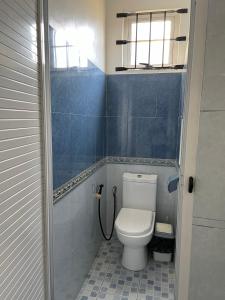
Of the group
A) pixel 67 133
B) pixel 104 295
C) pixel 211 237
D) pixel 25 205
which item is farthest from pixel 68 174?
pixel 104 295

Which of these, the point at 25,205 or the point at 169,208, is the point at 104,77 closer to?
the point at 169,208

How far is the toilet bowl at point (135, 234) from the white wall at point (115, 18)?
1.53 m

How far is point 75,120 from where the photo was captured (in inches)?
62.3

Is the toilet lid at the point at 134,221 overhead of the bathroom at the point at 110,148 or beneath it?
beneath

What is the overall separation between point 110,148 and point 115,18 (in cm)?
138

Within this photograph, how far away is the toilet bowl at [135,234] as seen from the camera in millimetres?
1939

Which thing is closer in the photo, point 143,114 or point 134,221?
point 134,221

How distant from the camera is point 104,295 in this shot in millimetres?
1789

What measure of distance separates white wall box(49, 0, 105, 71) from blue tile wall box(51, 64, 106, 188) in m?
0.17


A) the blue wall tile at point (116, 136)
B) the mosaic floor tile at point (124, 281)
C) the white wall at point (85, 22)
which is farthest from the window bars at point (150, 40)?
the mosaic floor tile at point (124, 281)

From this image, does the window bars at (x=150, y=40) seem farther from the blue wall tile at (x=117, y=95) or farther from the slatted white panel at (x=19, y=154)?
the slatted white panel at (x=19, y=154)

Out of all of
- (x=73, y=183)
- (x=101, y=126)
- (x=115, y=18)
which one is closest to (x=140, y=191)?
(x=101, y=126)

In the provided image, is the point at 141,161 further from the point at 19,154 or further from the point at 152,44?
the point at 19,154

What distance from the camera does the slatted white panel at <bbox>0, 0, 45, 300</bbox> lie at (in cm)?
75
